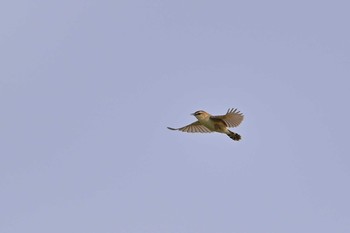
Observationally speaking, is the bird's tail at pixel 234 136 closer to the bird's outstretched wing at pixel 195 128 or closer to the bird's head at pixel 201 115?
the bird's head at pixel 201 115

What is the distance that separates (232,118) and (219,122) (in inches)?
41.5

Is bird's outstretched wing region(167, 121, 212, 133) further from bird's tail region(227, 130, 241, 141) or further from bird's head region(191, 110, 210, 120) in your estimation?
bird's tail region(227, 130, 241, 141)

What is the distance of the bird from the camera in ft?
115

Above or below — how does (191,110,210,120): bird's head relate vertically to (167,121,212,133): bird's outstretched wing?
below

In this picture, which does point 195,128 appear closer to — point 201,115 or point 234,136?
point 201,115

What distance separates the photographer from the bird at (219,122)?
3516cm

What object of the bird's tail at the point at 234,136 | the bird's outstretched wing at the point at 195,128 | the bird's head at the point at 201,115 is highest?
the bird's outstretched wing at the point at 195,128

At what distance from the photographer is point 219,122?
119 ft

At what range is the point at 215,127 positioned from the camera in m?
36.4

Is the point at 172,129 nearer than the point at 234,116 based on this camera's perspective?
No

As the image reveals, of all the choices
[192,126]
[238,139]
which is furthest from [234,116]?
[192,126]

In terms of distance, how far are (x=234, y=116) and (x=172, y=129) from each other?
3864 mm

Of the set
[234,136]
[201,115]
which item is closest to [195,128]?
[201,115]

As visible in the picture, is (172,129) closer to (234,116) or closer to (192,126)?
(192,126)
